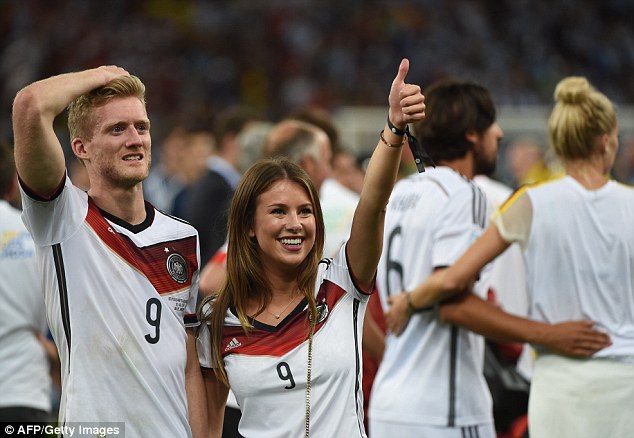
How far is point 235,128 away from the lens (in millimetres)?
9297

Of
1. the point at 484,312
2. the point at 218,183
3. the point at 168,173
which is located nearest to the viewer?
the point at 484,312

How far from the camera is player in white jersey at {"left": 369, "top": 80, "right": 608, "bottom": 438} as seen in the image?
16.5 feet

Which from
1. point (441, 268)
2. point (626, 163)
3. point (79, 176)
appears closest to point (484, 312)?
point (441, 268)

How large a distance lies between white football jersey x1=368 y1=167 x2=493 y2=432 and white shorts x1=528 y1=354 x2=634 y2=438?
39 centimetres

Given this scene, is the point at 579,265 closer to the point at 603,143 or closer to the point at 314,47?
the point at 603,143

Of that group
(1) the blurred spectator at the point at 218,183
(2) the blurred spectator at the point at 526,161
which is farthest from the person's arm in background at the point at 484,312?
(2) the blurred spectator at the point at 526,161

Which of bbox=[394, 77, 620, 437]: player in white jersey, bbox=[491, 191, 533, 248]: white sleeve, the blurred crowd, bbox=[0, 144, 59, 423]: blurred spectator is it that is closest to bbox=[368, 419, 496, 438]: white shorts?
bbox=[394, 77, 620, 437]: player in white jersey

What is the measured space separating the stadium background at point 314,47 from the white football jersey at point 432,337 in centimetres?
1461

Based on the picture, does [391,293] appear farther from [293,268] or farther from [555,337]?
[293,268]

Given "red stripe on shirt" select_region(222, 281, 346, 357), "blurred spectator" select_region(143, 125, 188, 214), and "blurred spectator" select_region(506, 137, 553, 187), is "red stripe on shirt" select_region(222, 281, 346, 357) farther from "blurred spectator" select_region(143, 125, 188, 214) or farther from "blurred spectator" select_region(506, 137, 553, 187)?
"blurred spectator" select_region(506, 137, 553, 187)

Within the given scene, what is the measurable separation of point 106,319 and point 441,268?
6.21 ft

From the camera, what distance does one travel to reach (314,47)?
72.8ft

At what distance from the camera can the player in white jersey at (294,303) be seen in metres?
3.68

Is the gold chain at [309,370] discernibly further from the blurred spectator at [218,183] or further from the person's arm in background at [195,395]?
the blurred spectator at [218,183]
